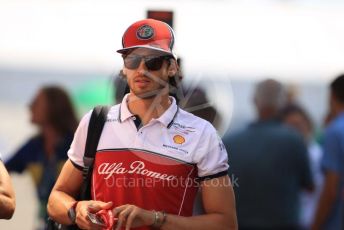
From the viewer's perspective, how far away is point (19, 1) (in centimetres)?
1512

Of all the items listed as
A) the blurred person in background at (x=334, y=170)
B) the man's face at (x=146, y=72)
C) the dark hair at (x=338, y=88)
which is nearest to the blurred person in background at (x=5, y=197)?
the man's face at (x=146, y=72)

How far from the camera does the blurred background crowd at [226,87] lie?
24.0ft

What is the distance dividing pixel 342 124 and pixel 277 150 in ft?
2.02

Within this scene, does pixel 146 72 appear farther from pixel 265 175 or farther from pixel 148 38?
pixel 265 175

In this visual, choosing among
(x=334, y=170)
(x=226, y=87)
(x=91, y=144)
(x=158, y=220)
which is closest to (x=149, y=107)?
(x=91, y=144)

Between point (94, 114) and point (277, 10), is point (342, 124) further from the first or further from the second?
point (277, 10)

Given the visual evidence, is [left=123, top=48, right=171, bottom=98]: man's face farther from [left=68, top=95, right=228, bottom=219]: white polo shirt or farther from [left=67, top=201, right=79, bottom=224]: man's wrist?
[left=67, top=201, right=79, bottom=224]: man's wrist

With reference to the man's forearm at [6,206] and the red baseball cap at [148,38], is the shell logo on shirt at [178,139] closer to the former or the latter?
the red baseball cap at [148,38]

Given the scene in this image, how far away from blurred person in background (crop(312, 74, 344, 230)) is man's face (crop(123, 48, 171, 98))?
2.79m

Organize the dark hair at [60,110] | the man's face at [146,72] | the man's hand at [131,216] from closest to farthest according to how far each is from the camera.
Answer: the man's hand at [131,216] → the man's face at [146,72] → the dark hair at [60,110]

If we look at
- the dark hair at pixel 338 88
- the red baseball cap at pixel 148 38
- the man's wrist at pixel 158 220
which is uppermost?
the red baseball cap at pixel 148 38

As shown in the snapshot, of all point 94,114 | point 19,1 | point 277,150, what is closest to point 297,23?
point 19,1

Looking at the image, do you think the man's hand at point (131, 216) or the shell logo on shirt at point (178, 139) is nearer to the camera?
the man's hand at point (131, 216)

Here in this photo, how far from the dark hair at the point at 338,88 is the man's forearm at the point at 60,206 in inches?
124
